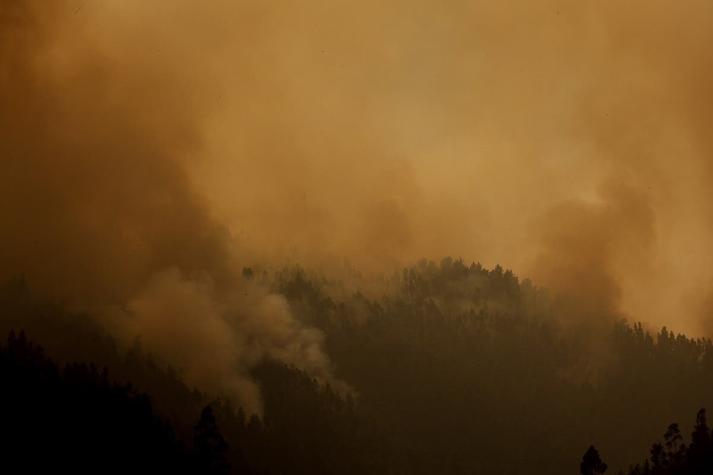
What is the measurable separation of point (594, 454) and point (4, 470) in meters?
136

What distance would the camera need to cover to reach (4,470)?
19900 cm

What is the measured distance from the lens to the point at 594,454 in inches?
7849

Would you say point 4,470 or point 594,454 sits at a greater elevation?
point 594,454
